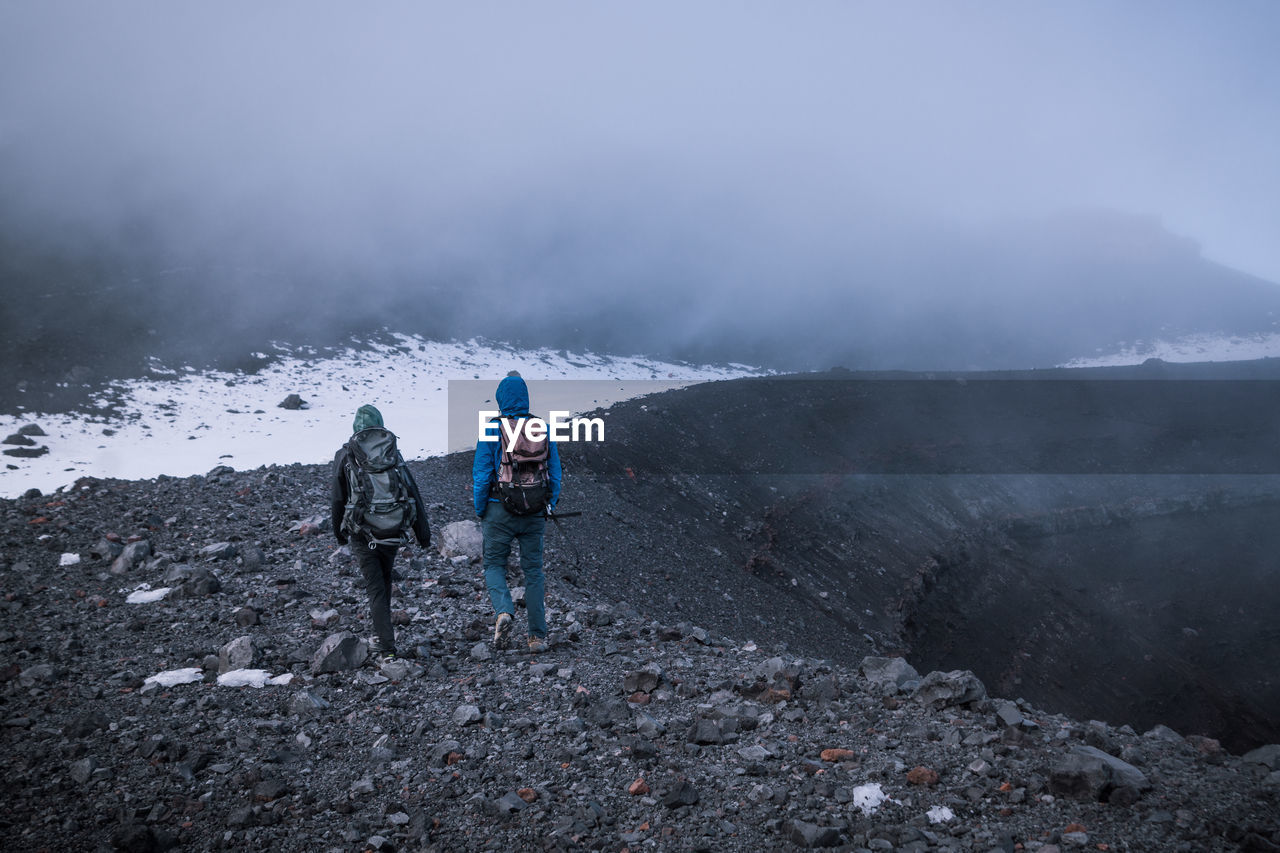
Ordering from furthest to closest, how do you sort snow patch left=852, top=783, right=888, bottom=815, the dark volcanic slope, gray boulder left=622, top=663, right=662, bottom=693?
the dark volcanic slope
gray boulder left=622, top=663, right=662, bottom=693
snow patch left=852, top=783, right=888, bottom=815

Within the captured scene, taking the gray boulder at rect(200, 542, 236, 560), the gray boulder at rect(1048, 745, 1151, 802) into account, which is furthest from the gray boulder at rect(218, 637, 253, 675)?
the gray boulder at rect(1048, 745, 1151, 802)

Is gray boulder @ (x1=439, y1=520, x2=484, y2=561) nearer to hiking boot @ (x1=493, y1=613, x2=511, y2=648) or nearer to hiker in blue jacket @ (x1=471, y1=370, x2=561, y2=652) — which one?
hiker in blue jacket @ (x1=471, y1=370, x2=561, y2=652)

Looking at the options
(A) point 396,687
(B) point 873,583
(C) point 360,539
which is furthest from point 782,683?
(B) point 873,583

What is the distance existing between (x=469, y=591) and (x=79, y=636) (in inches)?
121

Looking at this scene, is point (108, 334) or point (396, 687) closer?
point (396, 687)

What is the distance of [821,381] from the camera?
79.7ft

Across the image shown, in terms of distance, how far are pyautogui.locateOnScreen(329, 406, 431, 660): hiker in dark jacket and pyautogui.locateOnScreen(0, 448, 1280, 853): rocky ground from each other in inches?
10.1

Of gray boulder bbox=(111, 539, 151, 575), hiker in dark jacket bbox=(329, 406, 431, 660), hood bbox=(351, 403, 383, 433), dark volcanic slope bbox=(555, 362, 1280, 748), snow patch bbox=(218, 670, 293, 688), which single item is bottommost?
dark volcanic slope bbox=(555, 362, 1280, 748)

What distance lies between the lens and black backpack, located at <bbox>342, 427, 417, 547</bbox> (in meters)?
5.39

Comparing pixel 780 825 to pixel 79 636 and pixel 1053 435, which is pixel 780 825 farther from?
pixel 1053 435

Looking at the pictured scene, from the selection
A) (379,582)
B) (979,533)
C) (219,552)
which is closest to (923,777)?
(379,582)

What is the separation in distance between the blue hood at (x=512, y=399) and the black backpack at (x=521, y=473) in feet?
0.27

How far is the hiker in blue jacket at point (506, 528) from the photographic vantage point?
5703mm

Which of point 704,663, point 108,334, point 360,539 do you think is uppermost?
point 108,334
